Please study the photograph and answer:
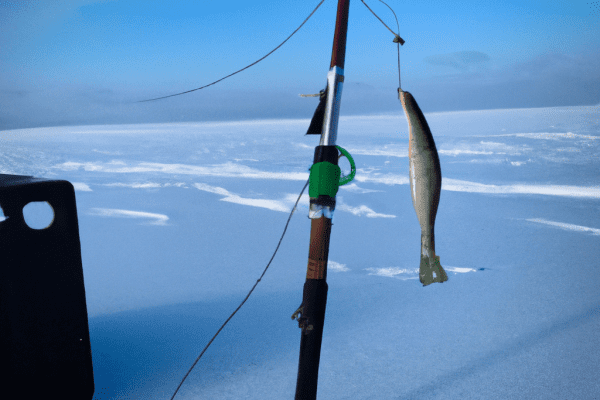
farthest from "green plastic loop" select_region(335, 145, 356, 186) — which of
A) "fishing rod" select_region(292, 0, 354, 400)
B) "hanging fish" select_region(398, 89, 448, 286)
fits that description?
"hanging fish" select_region(398, 89, 448, 286)

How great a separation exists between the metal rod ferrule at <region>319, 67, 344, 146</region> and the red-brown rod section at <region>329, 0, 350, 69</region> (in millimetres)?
21

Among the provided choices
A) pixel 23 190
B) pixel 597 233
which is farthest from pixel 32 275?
pixel 597 233

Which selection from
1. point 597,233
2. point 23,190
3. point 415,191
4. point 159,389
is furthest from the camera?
point 597,233

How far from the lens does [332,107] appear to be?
81 cm

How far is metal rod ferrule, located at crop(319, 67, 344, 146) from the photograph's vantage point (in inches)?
31.9

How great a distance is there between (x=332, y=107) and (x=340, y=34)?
0.14 m

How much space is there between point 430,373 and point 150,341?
887 mm

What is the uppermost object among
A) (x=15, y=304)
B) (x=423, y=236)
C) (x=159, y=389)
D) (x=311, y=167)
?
(x=311, y=167)

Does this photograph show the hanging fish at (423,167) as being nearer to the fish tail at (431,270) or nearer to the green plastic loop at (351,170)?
the fish tail at (431,270)

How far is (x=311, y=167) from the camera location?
81 centimetres

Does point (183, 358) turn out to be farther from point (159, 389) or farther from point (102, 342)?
point (102, 342)

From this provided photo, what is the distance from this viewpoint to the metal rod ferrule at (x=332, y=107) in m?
0.81

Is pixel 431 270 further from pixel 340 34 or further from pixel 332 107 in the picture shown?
pixel 340 34

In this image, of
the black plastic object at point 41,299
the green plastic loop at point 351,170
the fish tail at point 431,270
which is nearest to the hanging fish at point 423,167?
the fish tail at point 431,270
